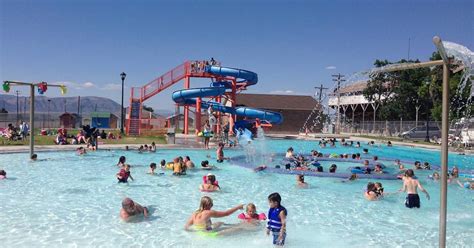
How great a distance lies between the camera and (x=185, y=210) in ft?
30.4

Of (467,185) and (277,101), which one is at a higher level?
(277,101)

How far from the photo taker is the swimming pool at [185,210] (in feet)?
23.5

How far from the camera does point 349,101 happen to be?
50.9 meters

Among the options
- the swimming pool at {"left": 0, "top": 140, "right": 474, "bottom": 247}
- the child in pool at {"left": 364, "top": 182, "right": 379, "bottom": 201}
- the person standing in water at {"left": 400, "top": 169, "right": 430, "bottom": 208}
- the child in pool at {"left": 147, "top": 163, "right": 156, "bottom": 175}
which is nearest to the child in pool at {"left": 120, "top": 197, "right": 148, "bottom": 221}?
the swimming pool at {"left": 0, "top": 140, "right": 474, "bottom": 247}

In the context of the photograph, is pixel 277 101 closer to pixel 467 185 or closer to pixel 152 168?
pixel 152 168

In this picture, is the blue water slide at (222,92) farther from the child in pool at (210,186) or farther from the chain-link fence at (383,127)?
the child in pool at (210,186)

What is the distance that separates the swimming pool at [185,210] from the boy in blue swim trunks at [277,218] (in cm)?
66

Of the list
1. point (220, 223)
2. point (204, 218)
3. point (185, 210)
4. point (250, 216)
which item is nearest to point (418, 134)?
point (185, 210)

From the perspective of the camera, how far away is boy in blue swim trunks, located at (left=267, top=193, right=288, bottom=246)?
20.1ft

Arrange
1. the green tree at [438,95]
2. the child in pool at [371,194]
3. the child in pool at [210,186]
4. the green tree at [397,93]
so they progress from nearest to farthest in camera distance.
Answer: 1. the child in pool at [371,194]
2. the child in pool at [210,186]
3. the green tree at [438,95]
4. the green tree at [397,93]

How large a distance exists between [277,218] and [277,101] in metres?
43.5

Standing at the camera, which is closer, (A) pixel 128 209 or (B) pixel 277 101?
(A) pixel 128 209

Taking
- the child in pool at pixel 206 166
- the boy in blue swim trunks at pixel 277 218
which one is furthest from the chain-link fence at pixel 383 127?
the boy in blue swim trunks at pixel 277 218

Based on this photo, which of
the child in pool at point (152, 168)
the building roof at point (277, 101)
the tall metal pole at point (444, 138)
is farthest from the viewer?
the building roof at point (277, 101)
